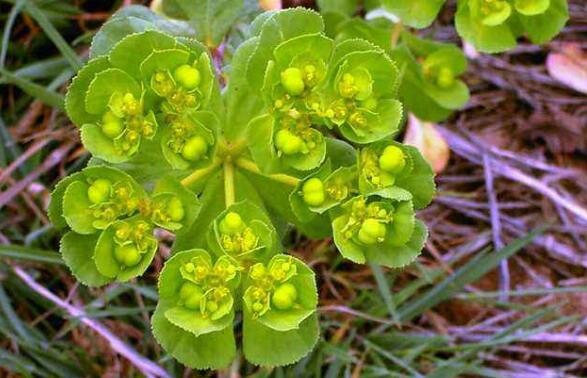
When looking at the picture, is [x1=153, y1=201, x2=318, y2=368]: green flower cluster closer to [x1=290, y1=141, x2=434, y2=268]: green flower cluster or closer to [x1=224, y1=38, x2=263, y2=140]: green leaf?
[x1=290, y1=141, x2=434, y2=268]: green flower cluster

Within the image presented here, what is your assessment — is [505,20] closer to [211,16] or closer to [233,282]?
[211,16]

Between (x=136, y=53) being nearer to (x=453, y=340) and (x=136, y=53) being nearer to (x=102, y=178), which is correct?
(x=102, y=178)

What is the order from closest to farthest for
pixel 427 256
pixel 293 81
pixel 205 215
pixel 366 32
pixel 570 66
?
pixel 293 81
pixel 205 215
pixel 366 32
pixel 427 256
pixel 570 66

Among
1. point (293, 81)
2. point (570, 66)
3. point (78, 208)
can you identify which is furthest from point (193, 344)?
point (570, 66)

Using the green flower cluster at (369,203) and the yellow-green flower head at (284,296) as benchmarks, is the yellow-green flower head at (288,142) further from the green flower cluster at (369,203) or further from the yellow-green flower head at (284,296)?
the yellow-green flower head at (284,296)

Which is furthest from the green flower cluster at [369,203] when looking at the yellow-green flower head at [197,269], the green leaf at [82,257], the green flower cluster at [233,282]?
the green leaf at [82,257]
